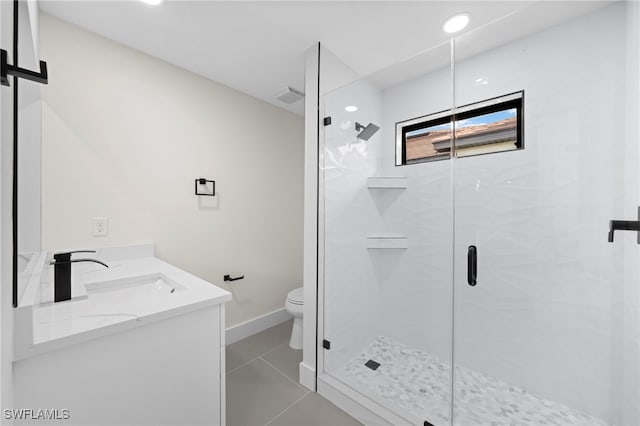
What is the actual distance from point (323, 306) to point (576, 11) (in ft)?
7.44

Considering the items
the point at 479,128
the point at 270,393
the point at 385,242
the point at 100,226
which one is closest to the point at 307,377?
the point at 270,393

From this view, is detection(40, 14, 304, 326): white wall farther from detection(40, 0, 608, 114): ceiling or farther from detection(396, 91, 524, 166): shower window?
detection(396, 91, 524, 166): shower window

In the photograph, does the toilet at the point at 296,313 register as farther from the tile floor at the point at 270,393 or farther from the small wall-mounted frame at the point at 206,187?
the small wall-mounted frame at the point at 206,187

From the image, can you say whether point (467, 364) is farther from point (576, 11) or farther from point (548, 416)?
point (576, 11)

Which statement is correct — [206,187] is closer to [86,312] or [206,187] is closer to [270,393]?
[86,312]

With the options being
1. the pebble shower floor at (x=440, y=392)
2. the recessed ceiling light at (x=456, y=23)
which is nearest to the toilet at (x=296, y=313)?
the pebble shower floor at (x=440, y=392)

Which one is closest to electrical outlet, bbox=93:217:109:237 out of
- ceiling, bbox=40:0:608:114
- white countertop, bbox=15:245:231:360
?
white countertop, bbox=15:245:231:360

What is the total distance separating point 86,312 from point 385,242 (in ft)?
5.34

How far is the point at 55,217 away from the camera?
4.88 feet

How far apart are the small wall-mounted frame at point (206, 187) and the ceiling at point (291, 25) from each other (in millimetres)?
907

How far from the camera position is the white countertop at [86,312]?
29.2 inches

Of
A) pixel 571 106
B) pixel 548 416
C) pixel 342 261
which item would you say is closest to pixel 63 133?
→ pixel 342 261

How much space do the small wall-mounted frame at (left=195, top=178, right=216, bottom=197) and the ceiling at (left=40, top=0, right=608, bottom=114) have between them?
2.98 feet

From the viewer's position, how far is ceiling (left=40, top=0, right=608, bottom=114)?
1428mm
